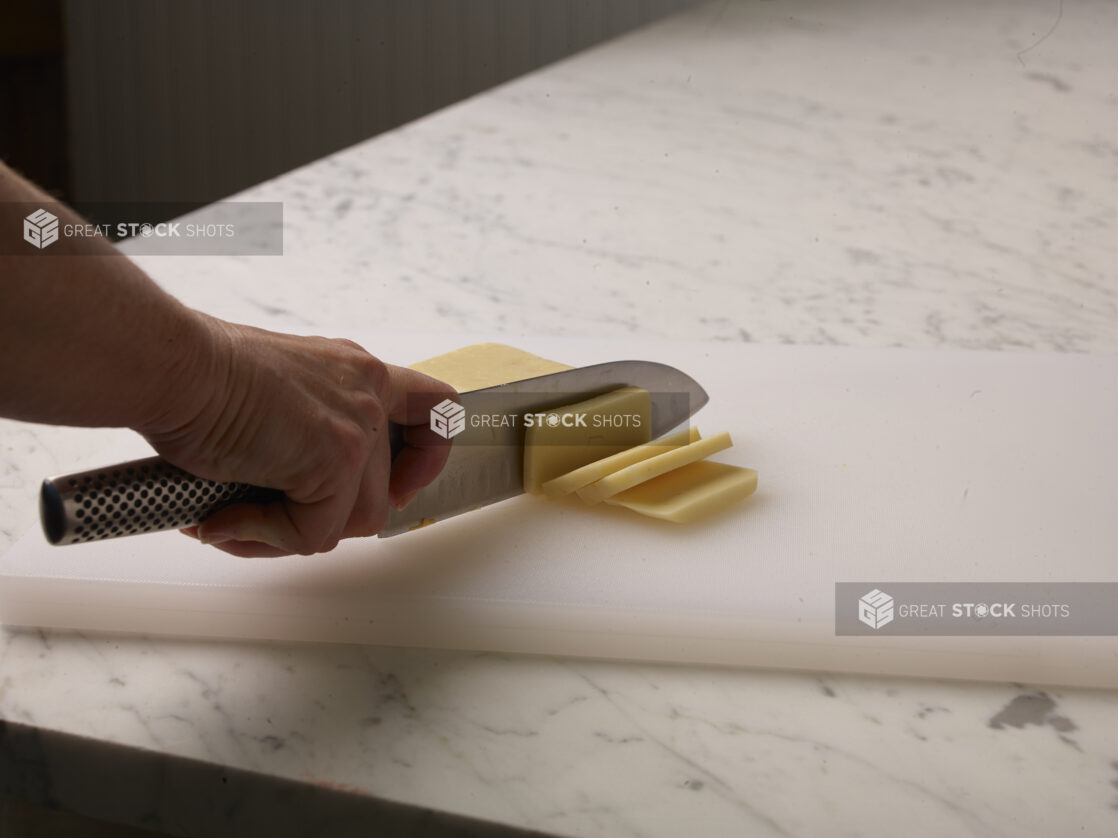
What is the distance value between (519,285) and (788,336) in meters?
0.52

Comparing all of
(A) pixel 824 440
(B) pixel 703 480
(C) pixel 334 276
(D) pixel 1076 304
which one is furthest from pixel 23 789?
(D) pixel 1076 304

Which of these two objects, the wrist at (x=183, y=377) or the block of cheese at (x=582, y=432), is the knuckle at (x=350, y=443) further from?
the block of cheese at (x=582, y=432)

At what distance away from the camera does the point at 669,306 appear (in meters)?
1.99

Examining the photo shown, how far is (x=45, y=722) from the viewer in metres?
0.96

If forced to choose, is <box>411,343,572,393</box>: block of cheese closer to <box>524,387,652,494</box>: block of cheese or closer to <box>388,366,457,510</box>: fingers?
Answer: <box>524,387,652,494</box>: block of cheese

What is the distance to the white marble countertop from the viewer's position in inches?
35.4

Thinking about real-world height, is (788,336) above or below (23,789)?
above

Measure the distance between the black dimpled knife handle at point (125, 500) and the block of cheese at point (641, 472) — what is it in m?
0.41

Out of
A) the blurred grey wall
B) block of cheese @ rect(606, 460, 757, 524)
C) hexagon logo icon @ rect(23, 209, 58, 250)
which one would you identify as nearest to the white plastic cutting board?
block of cheese @ rect(606, 460, 757, 524)

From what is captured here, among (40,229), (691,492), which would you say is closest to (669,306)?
(691,492)

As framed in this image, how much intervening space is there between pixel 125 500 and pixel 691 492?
0.61 metres

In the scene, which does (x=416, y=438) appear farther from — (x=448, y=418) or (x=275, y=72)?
(x=275, y=72)

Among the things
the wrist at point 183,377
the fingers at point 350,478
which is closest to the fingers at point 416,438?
the fingers at point 350,478

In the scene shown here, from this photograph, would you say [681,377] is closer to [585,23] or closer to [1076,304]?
[1076,304]
